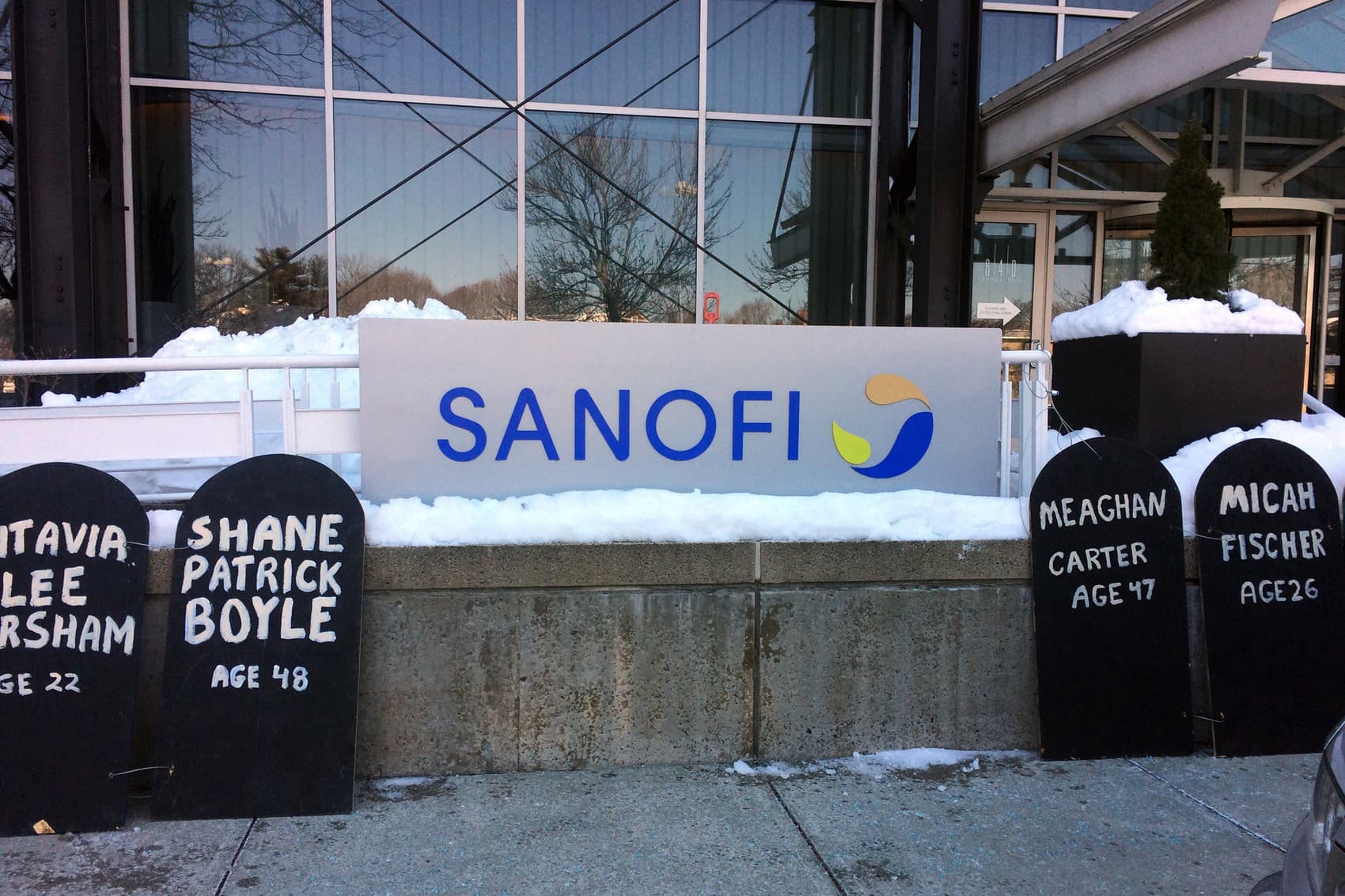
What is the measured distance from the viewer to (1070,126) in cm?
650

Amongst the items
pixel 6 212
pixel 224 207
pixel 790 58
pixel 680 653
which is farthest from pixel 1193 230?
pixel 6 212

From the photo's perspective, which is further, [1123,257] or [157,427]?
[1123,257]

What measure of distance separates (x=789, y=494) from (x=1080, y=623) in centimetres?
133

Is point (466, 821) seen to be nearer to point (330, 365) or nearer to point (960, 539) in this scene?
point (330, 365)

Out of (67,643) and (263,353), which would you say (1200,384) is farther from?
(263,353)

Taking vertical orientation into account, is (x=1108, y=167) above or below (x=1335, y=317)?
above

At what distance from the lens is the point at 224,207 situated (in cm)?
771

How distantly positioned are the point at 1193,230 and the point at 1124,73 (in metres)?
1.37

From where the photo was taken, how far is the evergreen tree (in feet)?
17.3

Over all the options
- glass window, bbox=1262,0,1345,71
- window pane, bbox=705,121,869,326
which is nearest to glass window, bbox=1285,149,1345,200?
glass window, bbox=1262,0,1345,71

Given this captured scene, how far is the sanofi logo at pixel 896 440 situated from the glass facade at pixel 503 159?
4.43 meters

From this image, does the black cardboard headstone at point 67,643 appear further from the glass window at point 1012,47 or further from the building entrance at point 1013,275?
the glass window at point 1012,47

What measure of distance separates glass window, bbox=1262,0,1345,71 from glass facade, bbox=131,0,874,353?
131 inches

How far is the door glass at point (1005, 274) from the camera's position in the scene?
8.85 m
